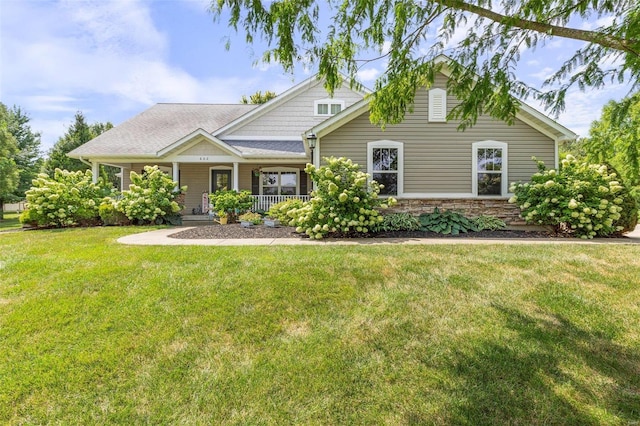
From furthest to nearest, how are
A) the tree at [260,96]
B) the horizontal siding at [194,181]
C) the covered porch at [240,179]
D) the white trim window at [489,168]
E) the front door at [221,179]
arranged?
the tree at [260,96], the front door at [221,179], the horizontal siding at [194,181], the covered porch at [240,179], the white trim window at [489,168]

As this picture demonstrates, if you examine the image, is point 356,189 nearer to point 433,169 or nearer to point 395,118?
point 433,169

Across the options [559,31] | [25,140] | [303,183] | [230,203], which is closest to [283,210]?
[230,203]

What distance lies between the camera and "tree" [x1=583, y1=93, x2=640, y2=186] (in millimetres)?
2715

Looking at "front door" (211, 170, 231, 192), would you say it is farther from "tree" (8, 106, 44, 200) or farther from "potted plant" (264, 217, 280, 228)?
"tree" (8, 106, 44, 200)

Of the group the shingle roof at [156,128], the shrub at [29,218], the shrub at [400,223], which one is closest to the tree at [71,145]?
the shingle roof at [156,128]

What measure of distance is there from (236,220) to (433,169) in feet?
24.0

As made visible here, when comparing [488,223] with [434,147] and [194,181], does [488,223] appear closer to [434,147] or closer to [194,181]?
[434,147]

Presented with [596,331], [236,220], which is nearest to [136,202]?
[236,220]

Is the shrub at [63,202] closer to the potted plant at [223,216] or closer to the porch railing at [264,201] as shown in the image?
the potted plant at [223,216]

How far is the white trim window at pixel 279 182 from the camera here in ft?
50.3

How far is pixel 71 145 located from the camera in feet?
96.5

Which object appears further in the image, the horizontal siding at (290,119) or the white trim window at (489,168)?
the horizontal siding at (290,119)

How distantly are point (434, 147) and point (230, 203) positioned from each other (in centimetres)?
737

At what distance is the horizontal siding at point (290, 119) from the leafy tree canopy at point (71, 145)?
21.2 meters
